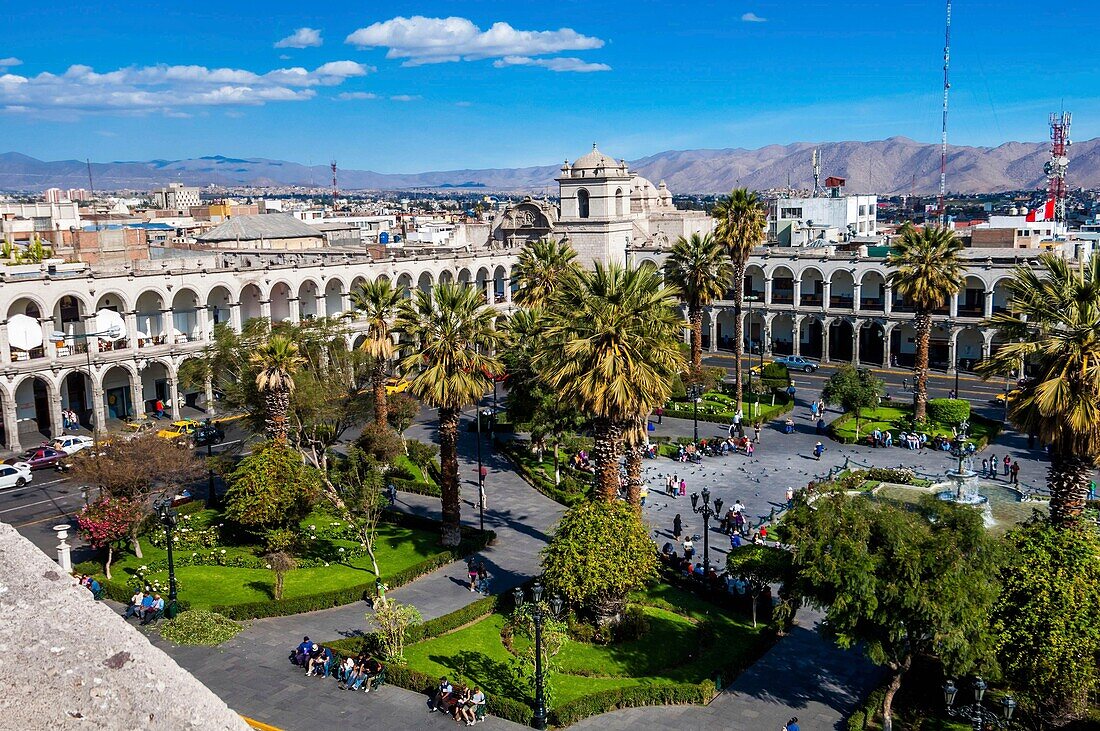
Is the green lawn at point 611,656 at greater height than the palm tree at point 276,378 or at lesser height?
lesser

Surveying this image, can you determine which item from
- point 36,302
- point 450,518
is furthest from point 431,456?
point 36,302

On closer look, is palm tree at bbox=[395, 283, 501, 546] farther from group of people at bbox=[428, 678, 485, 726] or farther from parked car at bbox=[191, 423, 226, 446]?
parked car at bbox=[191, 423, 226, 446]

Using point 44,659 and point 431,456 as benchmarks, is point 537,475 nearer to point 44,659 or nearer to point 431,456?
point 431,456

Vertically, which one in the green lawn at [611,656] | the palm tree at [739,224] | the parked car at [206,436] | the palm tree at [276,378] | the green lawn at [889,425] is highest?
the palm tree at [739,224]

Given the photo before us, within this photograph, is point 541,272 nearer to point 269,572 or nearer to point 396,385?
point 396,385

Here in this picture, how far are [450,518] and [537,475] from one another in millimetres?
9672

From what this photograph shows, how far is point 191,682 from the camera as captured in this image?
6660 mm

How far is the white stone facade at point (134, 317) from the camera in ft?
165

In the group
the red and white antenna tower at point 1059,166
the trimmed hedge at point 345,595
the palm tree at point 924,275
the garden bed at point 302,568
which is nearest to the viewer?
the trimmed hedge at point 345,595

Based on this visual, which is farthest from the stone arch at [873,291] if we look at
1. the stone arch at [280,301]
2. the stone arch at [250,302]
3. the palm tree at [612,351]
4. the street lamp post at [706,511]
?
the palm tree at [612,351]

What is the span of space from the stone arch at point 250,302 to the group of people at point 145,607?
34.5m

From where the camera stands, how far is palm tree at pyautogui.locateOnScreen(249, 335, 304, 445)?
35312mm

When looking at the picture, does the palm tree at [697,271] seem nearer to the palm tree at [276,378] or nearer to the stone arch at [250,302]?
the palm tree at [276,378]

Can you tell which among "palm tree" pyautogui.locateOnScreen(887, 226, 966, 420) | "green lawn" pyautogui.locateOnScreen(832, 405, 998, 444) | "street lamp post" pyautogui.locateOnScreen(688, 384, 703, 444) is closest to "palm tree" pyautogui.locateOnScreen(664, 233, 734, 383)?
"street lamp post" pyautogui.locateOnScreen(688, 384, 703, 444)
